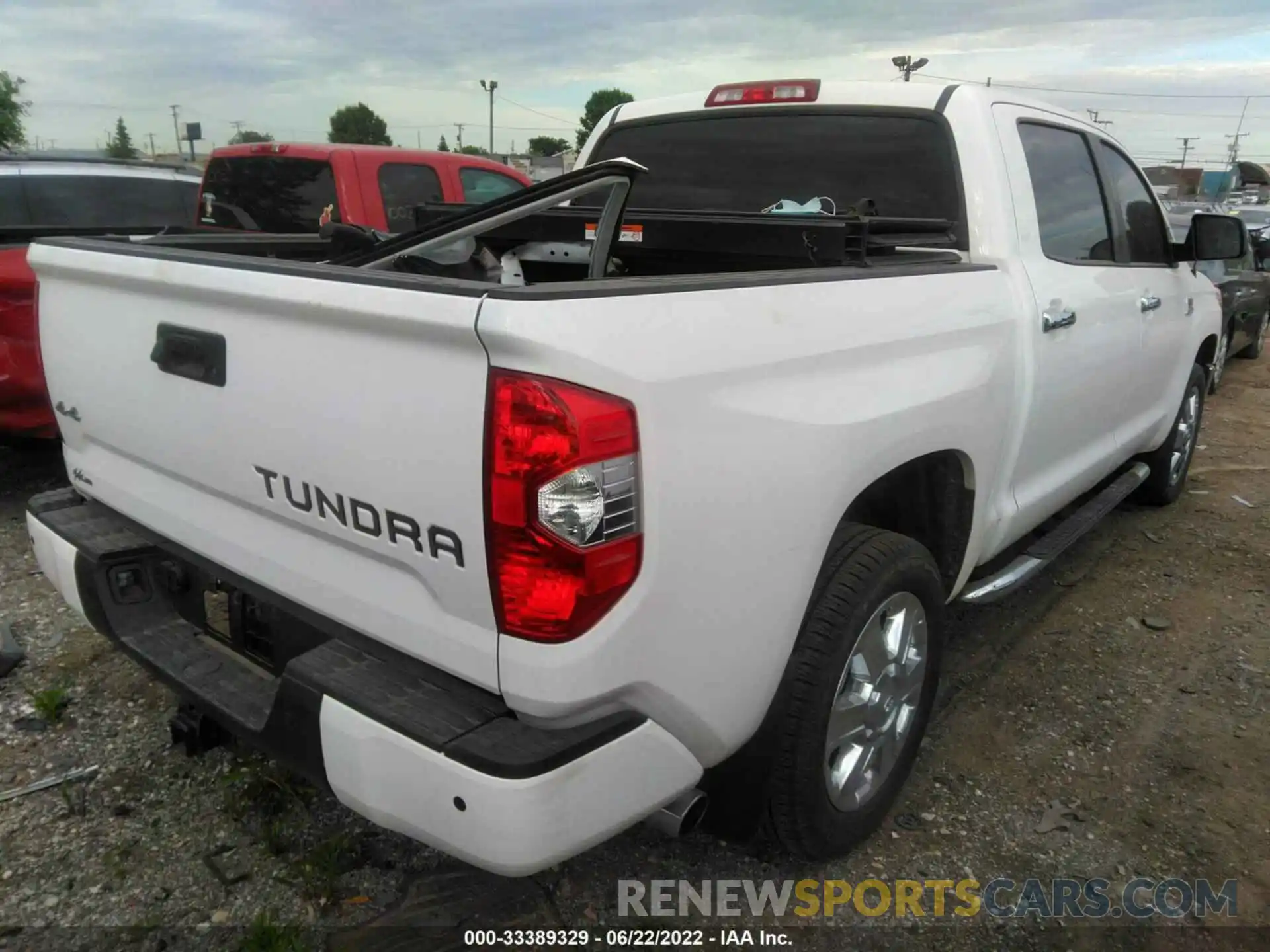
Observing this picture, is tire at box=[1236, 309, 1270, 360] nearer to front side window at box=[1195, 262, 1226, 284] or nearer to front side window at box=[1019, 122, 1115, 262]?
front side window at box=[1195, 262, 1226, 284]

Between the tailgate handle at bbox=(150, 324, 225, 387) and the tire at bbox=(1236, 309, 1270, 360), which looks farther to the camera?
the tire at bbox=(1236, 309, 1270, 360)

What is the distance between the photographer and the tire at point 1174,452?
506 cm

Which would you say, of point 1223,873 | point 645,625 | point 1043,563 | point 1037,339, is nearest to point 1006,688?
point 1043,563

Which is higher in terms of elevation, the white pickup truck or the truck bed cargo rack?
the truck bed cargo rack

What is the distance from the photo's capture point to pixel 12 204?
17.6ft

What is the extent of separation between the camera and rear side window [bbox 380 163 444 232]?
22.0 feet

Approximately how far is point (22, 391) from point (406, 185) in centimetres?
321

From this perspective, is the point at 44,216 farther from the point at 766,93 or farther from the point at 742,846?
the point at 742,846

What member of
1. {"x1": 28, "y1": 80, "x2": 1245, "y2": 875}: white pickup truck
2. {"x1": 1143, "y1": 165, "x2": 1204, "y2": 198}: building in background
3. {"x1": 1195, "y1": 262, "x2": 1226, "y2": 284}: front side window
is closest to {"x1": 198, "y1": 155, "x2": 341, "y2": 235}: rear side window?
{"x1": 28, "y1": 80, "x2": 1245, "y2": 875}: white pickup truck

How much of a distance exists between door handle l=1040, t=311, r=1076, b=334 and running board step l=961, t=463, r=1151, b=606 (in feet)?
2.58

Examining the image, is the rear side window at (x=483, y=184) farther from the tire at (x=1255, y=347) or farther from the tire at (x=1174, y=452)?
the tire at (x=1255, y=347)

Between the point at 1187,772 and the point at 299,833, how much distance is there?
2603 mm

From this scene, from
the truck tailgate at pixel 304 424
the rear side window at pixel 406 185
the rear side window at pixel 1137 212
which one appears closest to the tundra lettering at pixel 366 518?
the truck tailgate at pixel 304 424

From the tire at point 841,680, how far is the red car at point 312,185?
4.83m
